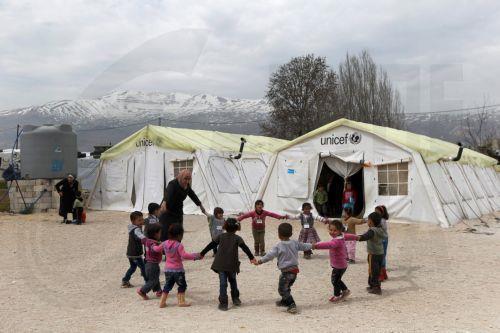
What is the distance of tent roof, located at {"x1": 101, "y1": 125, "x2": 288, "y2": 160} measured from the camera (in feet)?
62.6

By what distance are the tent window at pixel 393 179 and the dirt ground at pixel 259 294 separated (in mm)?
3399

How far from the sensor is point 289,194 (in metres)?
17.2

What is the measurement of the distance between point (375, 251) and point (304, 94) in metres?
36.8

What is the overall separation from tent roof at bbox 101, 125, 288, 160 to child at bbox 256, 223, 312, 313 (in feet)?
41.4

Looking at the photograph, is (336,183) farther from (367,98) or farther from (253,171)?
(367,98)

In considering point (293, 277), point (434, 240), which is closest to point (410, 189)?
point (434, 240)

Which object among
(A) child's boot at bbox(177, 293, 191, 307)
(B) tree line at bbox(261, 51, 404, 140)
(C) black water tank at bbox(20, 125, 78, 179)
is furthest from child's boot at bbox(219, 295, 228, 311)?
(B) tree line at bbox(261, 51, 404, 140)

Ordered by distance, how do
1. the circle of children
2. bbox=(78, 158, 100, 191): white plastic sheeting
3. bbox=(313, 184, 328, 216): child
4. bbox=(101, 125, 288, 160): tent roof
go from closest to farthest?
the circle of children < bbox=(313, 184, 328, 216): child < bbox=(101, 125, 288, 160): tent roof < bbox=(78, 158, 100, 191): white plastic sheeting

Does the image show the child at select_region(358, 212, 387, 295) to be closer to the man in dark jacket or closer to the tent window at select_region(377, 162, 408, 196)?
the man in dark jacket

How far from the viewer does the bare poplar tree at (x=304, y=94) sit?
140ft

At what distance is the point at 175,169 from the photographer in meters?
19.2

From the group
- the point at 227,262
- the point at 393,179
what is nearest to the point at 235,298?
the point at 227,262

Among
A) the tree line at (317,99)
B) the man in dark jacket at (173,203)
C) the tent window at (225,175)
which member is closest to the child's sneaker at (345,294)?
the man in dark jacket at (173,203)

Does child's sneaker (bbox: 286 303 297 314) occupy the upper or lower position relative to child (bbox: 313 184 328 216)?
lower
